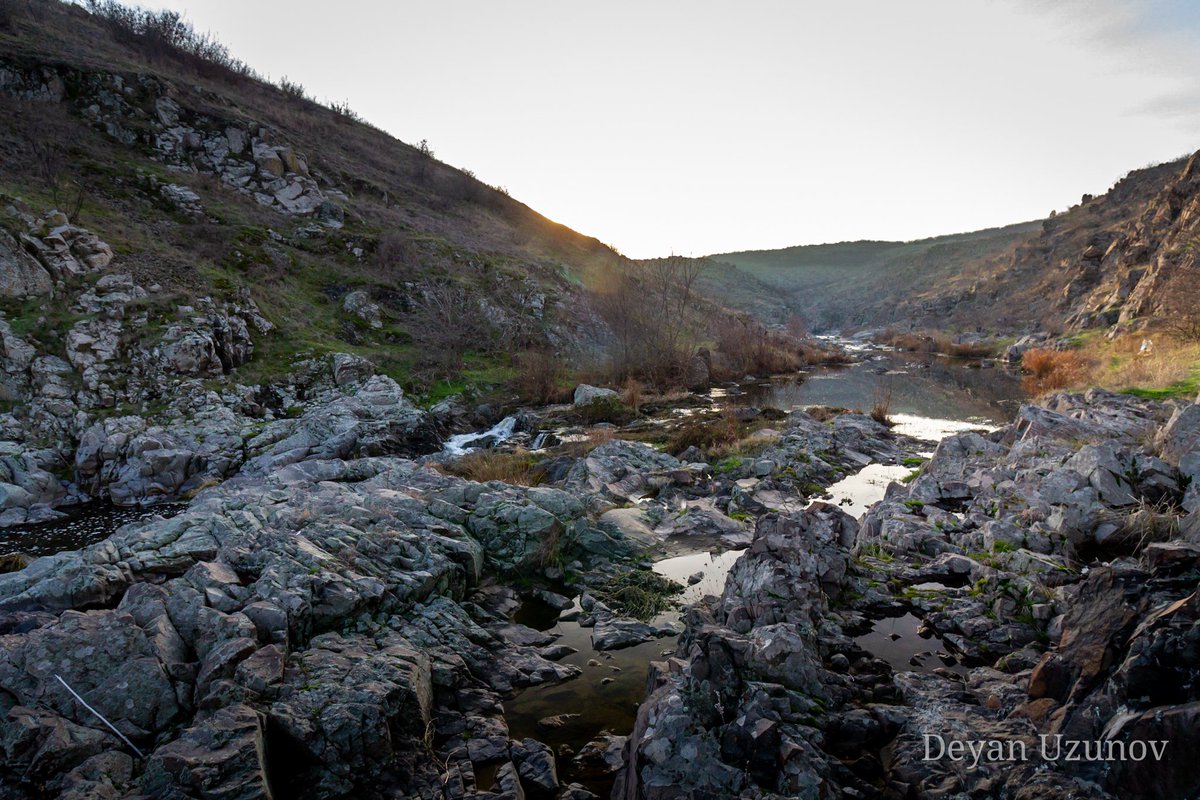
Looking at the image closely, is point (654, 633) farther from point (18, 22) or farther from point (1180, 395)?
point (18, 22)

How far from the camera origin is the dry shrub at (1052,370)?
25.7 m

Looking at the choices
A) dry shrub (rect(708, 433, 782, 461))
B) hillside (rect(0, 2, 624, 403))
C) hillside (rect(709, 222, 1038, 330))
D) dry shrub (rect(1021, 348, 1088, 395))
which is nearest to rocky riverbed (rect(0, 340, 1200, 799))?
dry shrub (rect(708, 433, 782, 461))

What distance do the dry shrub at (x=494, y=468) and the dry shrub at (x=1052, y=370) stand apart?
2171 centimetres

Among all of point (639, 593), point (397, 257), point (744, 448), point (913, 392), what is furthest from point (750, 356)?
point (639, 593)

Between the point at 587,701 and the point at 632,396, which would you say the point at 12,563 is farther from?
the point at 632,396

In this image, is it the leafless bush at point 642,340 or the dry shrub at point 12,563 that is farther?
the leafless bush at point 642,340

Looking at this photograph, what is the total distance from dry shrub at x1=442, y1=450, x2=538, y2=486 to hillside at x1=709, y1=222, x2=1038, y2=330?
7735cm

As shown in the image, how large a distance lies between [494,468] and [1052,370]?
30.3 m

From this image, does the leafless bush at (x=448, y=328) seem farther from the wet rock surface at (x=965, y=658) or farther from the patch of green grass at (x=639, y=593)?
the wet rock surface at (x=965, y=658)

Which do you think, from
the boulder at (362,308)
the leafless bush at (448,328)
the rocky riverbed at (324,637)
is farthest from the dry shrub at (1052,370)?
the boulder at (362,308)

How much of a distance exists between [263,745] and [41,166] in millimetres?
32081

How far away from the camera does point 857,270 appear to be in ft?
453

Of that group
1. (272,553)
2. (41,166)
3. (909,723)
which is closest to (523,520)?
(272,553)

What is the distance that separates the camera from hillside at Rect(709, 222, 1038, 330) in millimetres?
94688
